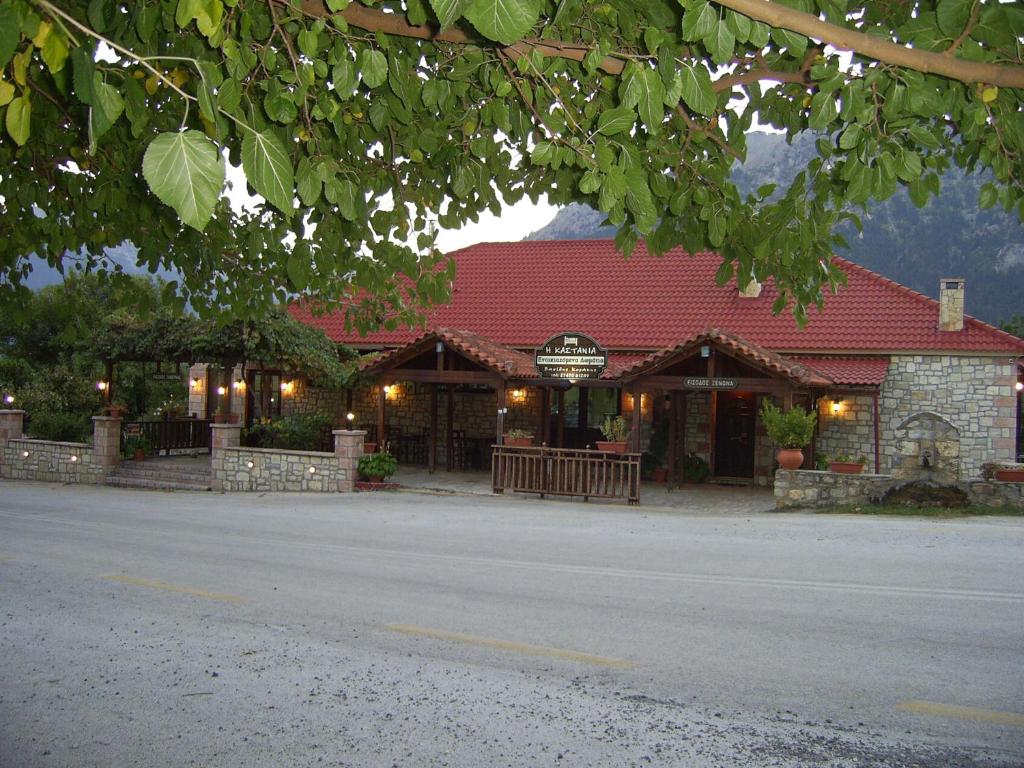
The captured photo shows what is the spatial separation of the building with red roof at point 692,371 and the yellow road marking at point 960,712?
11.9m

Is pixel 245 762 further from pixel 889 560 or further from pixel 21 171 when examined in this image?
pixel 889 560

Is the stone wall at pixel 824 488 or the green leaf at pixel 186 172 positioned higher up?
the green leaf at pixel 186 172

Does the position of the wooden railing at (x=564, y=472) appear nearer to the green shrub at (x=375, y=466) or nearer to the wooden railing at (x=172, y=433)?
the green shrub at (x=375, y=466)

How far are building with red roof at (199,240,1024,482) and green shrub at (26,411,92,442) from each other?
5.67m

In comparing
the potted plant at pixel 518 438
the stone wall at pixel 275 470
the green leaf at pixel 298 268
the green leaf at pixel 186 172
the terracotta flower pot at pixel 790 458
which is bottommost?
the stone wall at pixel 275 470

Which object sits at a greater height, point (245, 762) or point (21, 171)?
point (21, 171)

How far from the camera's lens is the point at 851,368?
19500mm

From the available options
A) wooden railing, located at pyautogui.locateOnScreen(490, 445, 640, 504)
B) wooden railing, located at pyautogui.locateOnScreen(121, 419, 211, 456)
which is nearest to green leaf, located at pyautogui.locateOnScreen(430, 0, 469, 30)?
wooden railing, located at pyautogui.locateOnScreen(490, 445, 640, 504)

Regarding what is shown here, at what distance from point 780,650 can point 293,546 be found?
6.82 m

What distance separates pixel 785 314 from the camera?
21438mm

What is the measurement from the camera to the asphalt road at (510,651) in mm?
4812

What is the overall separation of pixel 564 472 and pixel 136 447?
37.9ft

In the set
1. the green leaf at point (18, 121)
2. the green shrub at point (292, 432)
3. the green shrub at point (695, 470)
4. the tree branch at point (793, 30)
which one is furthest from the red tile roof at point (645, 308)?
the green leaf at point (18, 121)

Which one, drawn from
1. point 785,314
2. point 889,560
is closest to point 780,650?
point 889,560
